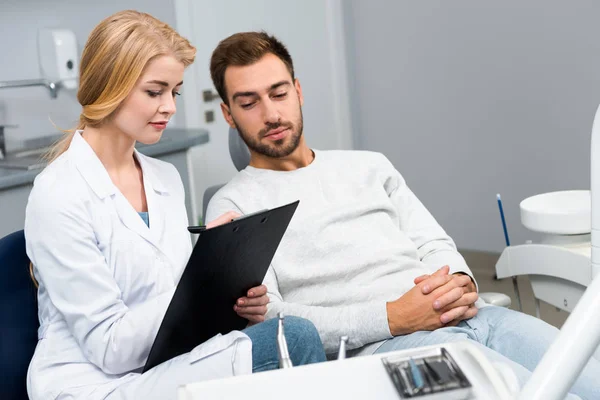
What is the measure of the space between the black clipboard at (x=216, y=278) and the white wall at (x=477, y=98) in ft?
7.27

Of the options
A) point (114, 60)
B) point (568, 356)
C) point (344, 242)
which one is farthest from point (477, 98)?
point (568, 356)

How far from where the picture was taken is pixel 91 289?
1.25 metres

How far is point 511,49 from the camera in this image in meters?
3.36

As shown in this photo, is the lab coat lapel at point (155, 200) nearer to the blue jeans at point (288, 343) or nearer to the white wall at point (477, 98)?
the blue jeans at point (288, 343)

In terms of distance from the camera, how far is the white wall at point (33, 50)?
2.91 m

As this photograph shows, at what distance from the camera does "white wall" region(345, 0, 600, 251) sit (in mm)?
3217

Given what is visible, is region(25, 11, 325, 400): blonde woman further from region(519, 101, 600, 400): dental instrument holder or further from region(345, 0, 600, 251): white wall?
region(345, 0, 600, 251): white wall

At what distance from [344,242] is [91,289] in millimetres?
651

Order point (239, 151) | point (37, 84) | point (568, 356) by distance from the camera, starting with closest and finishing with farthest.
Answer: point (568, 356) → point (239, 151) → point (37, 84)

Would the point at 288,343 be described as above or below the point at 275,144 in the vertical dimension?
below

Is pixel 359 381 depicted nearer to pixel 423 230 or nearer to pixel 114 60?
pixel 114 60

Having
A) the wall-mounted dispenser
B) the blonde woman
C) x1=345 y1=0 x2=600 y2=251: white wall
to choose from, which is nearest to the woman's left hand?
the blonde woman

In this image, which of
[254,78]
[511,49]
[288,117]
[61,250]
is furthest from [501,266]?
[511,49]

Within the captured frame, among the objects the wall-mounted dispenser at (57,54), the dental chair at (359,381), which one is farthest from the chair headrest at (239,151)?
the dental chair at (359,381)
